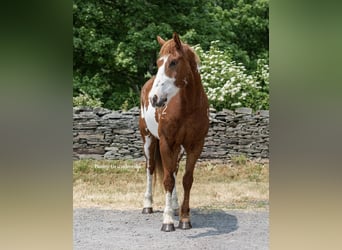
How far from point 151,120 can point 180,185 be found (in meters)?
2.02

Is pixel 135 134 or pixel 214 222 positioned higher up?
pixel 135 134

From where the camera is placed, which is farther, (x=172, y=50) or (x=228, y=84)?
(x=228, y=84)

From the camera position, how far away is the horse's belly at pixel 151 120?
15.9ft

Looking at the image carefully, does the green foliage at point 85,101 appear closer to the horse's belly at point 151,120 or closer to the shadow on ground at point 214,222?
the horse's belly at point 151,120

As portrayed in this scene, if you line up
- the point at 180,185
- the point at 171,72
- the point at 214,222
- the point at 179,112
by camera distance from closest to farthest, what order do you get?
the point at 171,72
the point at 179,112
the point at 214,222
the point at 180,185

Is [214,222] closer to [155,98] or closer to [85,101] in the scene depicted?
[155,98]

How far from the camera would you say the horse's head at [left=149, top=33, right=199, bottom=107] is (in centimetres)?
395

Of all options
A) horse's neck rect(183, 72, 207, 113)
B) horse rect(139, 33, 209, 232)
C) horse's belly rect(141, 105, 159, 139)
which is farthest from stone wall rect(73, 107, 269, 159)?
horse's neck rect(183, 72, 207, 113)

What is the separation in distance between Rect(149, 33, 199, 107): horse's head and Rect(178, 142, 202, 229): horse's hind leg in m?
0.68

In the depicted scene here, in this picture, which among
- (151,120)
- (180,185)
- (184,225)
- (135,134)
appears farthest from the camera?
(135,134)

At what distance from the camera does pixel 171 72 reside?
13.3 ft

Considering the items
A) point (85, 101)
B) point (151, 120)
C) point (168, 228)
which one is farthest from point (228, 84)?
point (168, 228)
